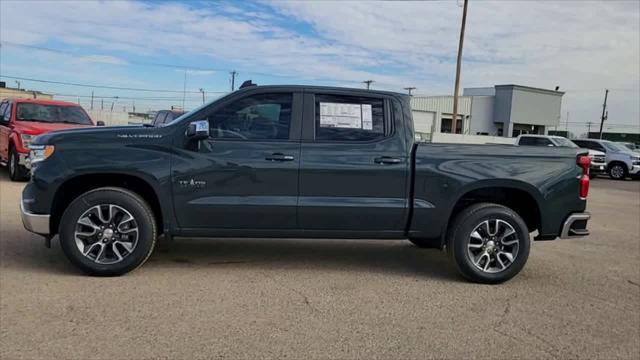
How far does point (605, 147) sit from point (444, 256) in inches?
849

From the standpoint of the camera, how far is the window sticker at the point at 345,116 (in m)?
5.65

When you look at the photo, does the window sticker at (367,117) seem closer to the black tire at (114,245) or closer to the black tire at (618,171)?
the black tire at (114,245)

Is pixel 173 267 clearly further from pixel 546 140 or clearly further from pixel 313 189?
pixel 546 140

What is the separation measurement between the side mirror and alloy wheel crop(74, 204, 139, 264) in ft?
3.12

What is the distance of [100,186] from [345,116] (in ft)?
8.32

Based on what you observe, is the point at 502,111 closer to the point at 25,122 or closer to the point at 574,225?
the point at 25,122

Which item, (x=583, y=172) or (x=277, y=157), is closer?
(x=277, y=157)

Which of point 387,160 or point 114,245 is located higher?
point 387,160

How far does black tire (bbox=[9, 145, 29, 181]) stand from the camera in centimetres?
1188

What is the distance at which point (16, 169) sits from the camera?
12.0 meters

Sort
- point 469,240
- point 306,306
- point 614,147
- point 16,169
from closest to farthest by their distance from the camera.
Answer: point 306,306
point 469,240
point 16,169
point 614,147

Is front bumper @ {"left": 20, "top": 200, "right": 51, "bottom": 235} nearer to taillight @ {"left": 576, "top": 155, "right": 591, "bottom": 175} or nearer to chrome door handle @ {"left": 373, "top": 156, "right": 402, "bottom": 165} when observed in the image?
chrome door handle @ {"left": 373, "top": 156, "right": 402, "bottom": 165}

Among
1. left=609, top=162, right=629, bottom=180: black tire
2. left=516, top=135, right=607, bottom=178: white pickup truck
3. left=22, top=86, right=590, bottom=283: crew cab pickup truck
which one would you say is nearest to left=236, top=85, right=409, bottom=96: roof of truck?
left=22, top=86, right=590, bottom=283: crew cab pickup truck

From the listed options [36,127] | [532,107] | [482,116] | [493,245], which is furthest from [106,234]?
[532,107]
